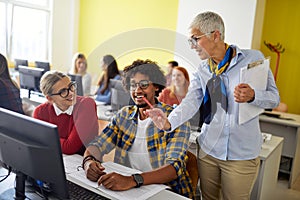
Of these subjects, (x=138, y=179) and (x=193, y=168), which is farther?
(x=193, y=168)

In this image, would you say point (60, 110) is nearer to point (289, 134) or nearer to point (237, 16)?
point (289, 134)

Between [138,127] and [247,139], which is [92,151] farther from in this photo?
[247,139]

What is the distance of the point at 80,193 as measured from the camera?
1.17 m

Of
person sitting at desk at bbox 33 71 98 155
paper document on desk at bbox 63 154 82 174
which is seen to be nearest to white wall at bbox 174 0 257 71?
person sitting at desk at bbox 33 71 98 155

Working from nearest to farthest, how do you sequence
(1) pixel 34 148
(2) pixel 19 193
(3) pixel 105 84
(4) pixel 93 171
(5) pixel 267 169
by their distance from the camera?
(1) pixel 34 148
(2) pixel 19 193
(4) pixel 93 171
(5) pixel 267 169
(3) pixel 105 84

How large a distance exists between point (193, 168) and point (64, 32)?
5467 millimetres

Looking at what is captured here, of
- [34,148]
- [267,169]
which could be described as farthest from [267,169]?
[34,148]

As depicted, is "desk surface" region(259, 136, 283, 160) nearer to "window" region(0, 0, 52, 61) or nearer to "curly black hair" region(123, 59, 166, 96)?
"curly black hair" region(123, 59, 166, 96)

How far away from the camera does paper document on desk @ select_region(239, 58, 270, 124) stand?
4.33 feet

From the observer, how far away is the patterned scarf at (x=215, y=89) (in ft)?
4.66

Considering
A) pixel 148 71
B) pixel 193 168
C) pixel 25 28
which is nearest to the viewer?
pixel 148 71

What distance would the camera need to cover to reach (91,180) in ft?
4.05

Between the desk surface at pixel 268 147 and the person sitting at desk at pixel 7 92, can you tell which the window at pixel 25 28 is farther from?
the desk surface at pixel 268 147

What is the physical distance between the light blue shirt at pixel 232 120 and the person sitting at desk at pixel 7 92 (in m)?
1.22
